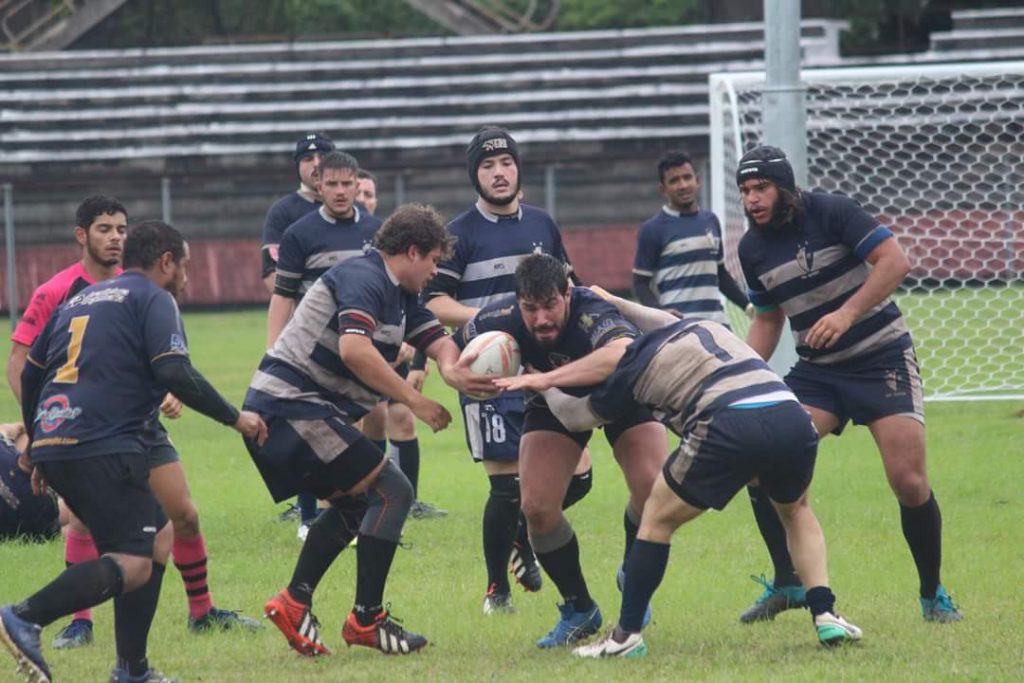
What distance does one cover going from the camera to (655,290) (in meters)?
11.7

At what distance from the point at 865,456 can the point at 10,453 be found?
5901 mm

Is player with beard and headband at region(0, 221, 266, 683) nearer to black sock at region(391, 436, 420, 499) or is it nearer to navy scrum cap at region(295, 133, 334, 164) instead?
black sock at region(391, 436, 420, 499)

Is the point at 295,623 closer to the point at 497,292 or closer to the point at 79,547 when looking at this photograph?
the point at 79,547

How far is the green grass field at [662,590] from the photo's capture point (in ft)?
20.8

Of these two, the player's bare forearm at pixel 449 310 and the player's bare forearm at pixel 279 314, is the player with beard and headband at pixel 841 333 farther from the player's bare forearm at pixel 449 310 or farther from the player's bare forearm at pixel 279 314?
the player's bare forearm at pixel 279 314

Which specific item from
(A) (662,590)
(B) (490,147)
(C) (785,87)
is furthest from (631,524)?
(C) (785,87)

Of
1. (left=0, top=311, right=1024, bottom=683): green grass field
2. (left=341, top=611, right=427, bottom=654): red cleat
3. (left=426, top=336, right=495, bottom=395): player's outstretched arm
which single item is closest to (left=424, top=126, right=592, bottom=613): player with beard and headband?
(left=0, top=311, right=1024, bottom=683): green grass field

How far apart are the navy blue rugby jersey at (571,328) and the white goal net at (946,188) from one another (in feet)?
22.0

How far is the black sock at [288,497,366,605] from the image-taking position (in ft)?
22.5

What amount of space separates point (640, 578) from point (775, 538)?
1247 millimetres

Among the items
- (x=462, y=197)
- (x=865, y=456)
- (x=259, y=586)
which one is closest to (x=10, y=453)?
(x=259, y=586)

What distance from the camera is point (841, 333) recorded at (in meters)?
7.09

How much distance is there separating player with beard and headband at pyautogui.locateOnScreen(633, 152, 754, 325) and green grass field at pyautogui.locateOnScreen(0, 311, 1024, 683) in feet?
4.41

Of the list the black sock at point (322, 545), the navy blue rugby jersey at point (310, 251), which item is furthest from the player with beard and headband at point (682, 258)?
the black sock at point (322, 545)
